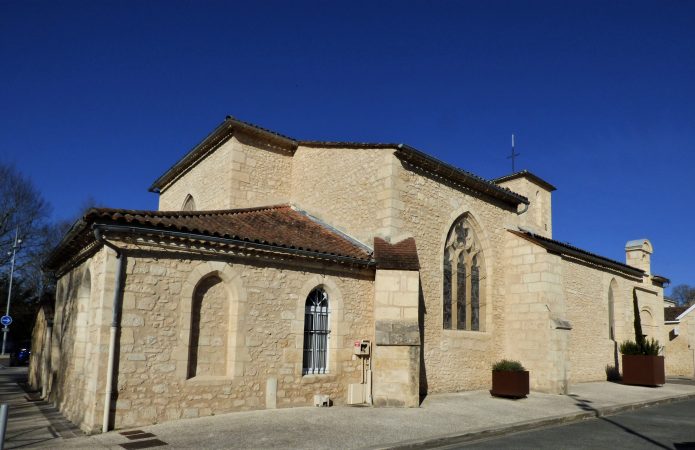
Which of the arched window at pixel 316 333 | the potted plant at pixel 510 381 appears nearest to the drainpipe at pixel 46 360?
the arched window at pixel 316 333

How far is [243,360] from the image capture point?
9.41 meters

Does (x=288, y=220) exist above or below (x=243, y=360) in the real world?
above

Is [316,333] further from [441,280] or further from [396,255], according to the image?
[441,280]

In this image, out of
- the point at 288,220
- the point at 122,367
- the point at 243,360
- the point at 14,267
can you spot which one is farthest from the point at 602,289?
the point at 14,267

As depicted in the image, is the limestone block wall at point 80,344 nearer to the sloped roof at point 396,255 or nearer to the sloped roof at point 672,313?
the sloped roof at point 396,255

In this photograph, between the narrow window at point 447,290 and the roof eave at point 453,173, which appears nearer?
the roof eave at point 453,173

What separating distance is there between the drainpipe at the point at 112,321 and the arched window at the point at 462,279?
8.03 metres

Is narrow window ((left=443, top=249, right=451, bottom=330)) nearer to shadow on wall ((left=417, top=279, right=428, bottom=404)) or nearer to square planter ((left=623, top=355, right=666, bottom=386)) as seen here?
shadow on wall ((left=417, top=279, right=428, bottom=404))

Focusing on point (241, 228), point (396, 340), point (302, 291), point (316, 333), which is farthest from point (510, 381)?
point (241, 228)

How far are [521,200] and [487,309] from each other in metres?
3.72

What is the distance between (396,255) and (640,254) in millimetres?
17539

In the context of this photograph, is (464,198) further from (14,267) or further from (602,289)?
(14,267)

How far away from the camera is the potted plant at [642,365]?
1684 centimetres

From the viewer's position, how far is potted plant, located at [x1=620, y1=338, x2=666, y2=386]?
16.8 metres
